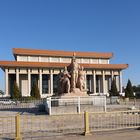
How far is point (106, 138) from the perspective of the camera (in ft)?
28.5

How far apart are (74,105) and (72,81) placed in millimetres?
2507

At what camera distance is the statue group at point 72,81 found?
20.7 m

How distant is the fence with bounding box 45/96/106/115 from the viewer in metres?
18.4

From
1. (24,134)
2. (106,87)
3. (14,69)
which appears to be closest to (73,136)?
(24,134)

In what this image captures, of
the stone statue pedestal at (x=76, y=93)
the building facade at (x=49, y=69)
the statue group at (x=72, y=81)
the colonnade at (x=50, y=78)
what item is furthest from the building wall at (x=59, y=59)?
the stone statue pedestal at (x=76, y=93)

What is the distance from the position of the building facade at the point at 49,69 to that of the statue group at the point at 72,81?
44.8 metres

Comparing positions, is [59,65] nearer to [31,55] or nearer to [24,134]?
[31,55]

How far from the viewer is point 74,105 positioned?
19.0 meters

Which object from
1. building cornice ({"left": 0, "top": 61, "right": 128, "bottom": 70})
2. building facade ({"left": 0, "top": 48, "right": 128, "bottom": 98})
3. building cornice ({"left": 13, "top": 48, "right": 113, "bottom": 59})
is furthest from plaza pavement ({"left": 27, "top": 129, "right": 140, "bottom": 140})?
building cornice ({"left": 13, "top": 48, "right": 113, "bottom": 59})

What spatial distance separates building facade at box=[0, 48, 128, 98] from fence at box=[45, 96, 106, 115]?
46360mm

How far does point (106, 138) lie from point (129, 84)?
5248cm

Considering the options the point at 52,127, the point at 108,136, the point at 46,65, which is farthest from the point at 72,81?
the point at 46,65

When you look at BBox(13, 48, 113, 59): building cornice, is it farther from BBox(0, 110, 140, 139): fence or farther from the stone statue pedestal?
BBox(0, 110, 140, 139): fence

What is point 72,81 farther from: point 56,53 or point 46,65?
point 56,53
